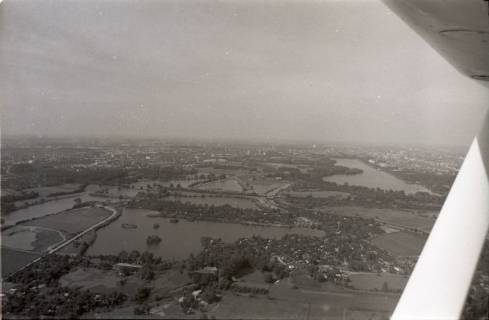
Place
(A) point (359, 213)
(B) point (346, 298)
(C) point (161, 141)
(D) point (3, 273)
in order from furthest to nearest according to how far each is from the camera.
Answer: (A) point (359, 213), (C) point (161, 141), (B) point (346, 298), (D) point (3, 273)

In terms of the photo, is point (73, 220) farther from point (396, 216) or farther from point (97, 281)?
point (396, 216)

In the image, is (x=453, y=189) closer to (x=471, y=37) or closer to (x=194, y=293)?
(x=471, y=37)

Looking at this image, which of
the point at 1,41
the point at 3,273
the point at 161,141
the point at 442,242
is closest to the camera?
the point at 442,242

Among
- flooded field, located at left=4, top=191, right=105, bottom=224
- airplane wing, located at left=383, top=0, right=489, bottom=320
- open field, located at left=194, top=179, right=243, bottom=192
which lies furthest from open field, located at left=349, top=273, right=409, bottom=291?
flooded field, located at left=4, top=191, right=105, bottom=224

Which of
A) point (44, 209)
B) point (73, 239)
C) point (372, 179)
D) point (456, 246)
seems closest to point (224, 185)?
point (73, 239)

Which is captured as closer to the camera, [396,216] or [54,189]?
[54,189]

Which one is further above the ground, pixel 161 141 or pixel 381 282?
pixel 161 141

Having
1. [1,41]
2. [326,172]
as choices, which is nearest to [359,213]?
[326,172]
